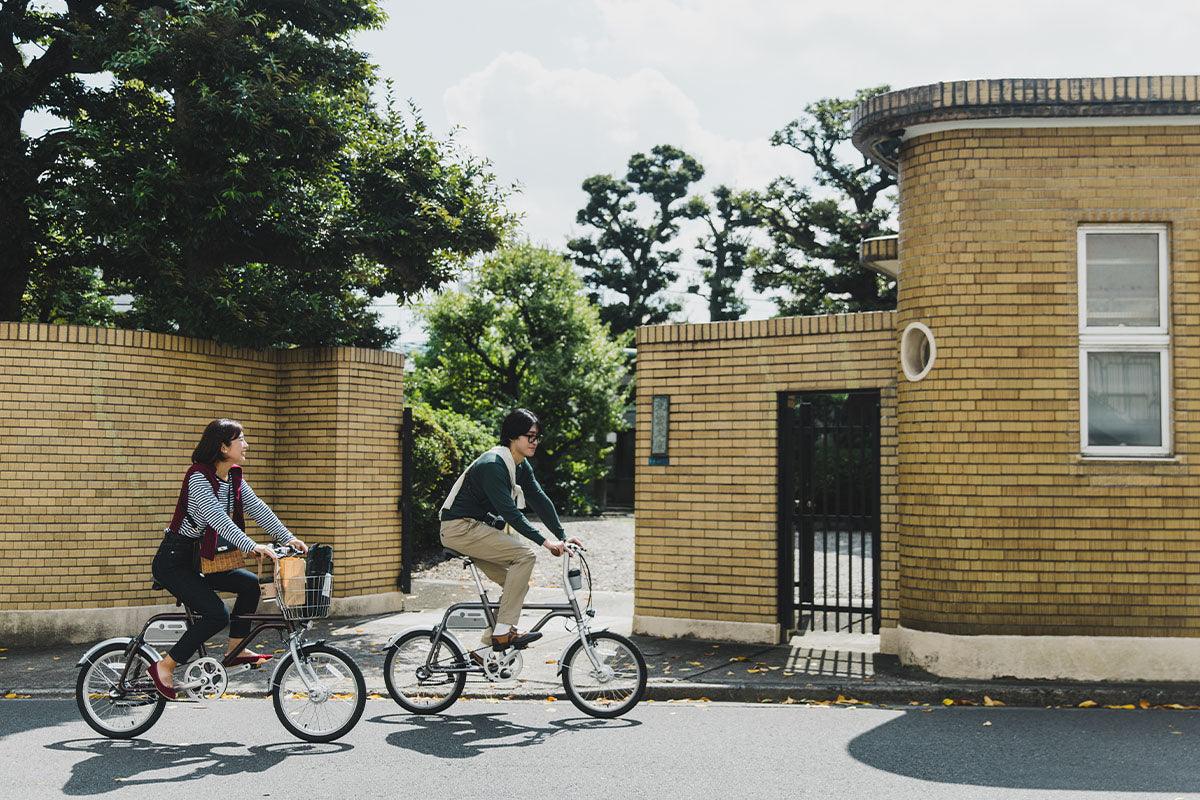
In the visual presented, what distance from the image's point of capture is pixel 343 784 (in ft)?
19.9

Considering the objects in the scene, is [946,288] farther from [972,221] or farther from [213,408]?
[213,408]

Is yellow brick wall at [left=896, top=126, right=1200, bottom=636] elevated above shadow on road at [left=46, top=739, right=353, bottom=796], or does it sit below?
above

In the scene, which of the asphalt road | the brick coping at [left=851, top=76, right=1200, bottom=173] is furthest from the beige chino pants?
the brick coping at [left=851, top=76, right=1200, bottom=173]

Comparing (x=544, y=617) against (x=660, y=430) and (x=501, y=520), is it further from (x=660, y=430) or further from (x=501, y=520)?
(x=660, y=430)

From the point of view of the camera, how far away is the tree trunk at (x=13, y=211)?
13.2 metres

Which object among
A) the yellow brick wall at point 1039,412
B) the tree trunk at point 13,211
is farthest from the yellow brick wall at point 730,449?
the tree trunk at point 13,211

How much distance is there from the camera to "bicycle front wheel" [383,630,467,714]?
7.72 metres

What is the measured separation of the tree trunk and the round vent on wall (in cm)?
954

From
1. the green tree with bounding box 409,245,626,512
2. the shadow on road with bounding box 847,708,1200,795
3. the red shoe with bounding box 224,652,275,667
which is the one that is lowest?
the shadow on road with bounding box 847,708,1200,795

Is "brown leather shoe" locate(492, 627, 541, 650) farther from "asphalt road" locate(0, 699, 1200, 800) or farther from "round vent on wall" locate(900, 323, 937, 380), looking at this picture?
"round vent on wall" locate(900, 323, 937, 380)

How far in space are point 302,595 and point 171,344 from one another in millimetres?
5431

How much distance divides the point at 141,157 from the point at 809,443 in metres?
7.16

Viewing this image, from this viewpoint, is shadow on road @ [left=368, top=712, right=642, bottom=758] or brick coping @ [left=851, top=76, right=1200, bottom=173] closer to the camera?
shadow on road @ [left=368, top=712, right=642, bottom=758]

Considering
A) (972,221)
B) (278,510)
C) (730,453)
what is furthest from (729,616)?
(278,510)
